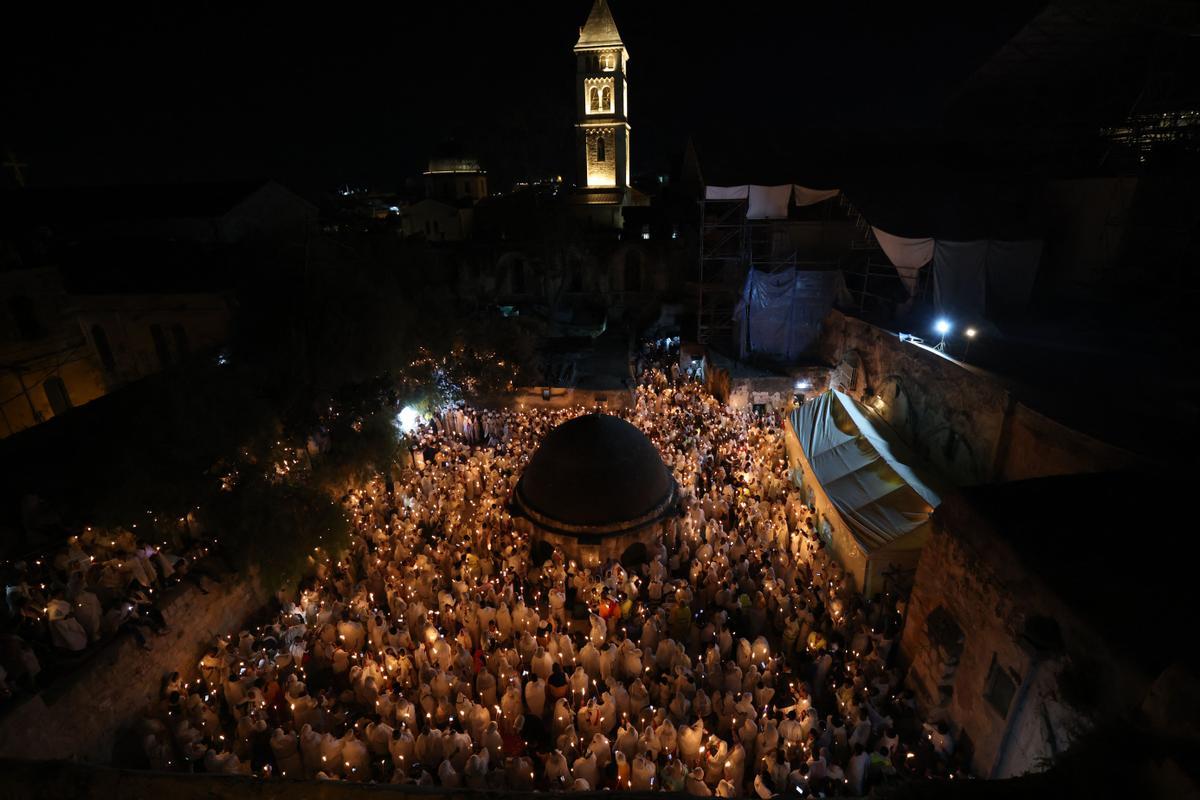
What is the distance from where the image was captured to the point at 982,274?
14859 millimetres

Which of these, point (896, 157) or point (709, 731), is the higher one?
point (896, 157)

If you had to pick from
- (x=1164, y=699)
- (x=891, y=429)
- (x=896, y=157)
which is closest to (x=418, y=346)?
(x=891, y=429)

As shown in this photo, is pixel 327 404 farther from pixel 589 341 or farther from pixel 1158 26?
pixel 1158 26

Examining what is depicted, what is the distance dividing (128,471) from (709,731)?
902 centimetres

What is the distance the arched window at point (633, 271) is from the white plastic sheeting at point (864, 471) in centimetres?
1670

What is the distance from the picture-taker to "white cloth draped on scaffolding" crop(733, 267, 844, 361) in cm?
1839

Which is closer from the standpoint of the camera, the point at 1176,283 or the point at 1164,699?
the point at 1164,699

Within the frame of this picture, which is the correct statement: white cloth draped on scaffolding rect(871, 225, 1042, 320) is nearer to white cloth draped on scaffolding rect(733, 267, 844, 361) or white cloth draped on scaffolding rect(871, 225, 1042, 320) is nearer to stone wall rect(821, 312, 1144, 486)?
stone wall rect(821, 312, 1144, 486)

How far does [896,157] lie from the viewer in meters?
20.7

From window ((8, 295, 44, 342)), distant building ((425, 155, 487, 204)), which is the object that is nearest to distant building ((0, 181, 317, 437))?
window ((8, 295, 44, 342))

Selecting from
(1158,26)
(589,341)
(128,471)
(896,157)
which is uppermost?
(1158,26)

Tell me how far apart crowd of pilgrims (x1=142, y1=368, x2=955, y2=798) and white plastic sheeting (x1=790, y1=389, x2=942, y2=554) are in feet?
3.27

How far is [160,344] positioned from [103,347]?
7.66 feet

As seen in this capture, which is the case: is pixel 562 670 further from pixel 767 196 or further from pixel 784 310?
pixel 767 196
